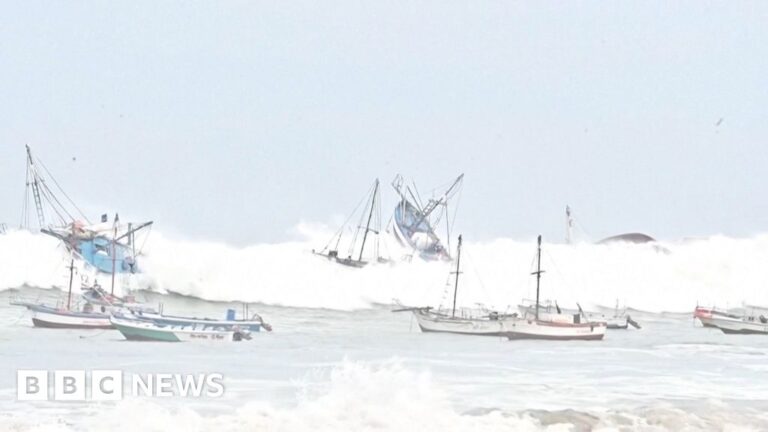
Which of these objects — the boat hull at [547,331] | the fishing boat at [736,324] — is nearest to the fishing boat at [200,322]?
the boat hull at [547,331]

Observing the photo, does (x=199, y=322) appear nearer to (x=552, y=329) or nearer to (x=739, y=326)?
(x=552, y=329)

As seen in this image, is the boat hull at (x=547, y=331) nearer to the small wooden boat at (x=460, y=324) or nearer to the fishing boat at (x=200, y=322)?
the small wooden boat at (x=460, y=324)

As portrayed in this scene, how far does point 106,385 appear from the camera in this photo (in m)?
16.2

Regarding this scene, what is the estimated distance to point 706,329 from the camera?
40.2m

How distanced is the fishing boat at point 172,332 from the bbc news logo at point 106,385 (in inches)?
286

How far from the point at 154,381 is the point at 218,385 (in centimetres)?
104

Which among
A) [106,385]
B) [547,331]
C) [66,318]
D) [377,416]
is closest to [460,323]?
[547,331]

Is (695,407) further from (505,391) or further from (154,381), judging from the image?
(154,381)

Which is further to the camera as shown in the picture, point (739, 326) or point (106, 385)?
point (739, 326)

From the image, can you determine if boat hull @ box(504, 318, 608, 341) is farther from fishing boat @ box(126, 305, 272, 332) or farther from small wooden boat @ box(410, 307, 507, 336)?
fishing boat @ box(126, 305, 272, 332)

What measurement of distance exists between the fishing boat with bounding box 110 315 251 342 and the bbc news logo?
23.8ft

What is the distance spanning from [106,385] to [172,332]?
1015cm

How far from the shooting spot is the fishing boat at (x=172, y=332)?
2628 cm

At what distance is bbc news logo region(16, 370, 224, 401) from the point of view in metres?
15.0
